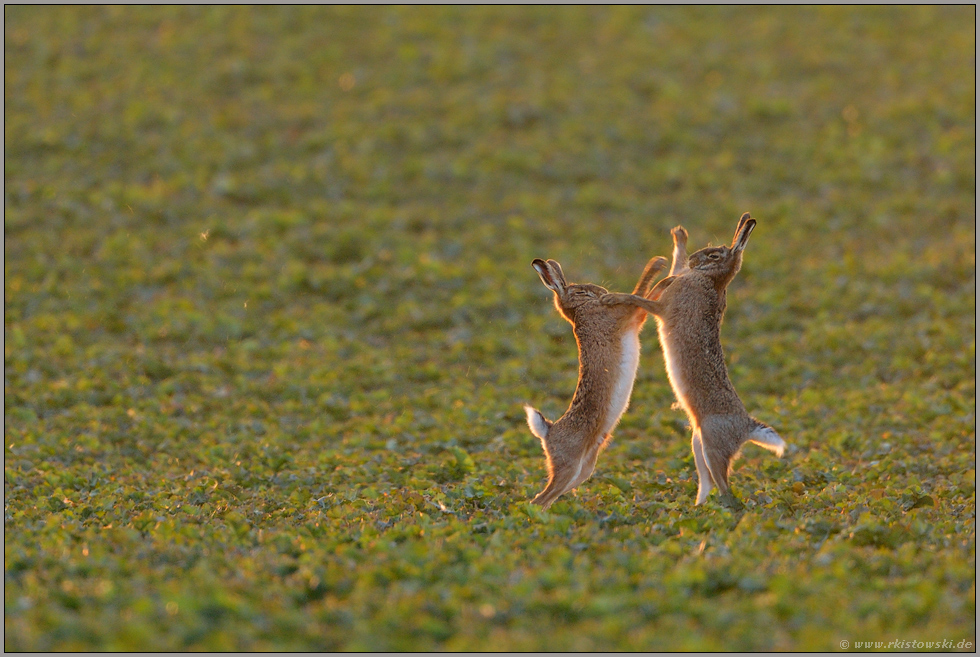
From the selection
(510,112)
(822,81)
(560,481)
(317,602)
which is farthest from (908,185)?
(317,602)

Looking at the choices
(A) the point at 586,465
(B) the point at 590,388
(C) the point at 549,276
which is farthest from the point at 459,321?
(A) the point at 586,465

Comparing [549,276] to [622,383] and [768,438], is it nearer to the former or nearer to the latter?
[622,383]

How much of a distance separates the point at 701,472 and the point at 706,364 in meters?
0.92

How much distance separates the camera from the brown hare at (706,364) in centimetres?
820

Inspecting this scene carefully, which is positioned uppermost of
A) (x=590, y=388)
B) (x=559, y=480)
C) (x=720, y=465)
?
(x=590, y=388)

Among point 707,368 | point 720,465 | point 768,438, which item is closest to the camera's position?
point 768,438

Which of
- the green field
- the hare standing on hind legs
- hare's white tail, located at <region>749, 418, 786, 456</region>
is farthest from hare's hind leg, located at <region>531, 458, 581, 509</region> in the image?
hare's white tail, located at <region>749, 418, 786, 456</region>

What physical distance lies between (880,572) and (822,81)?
57.2 ft

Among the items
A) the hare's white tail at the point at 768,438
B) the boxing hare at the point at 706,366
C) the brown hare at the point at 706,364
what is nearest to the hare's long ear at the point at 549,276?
the brown hare at the point at 706,364

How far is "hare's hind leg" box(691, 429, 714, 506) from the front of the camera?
27.7 ft

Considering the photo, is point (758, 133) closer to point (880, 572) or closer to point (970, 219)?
point (970, 219)

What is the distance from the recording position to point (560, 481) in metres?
8.28

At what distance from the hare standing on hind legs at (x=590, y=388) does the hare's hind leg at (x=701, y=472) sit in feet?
2.19

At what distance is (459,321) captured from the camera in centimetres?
1405
